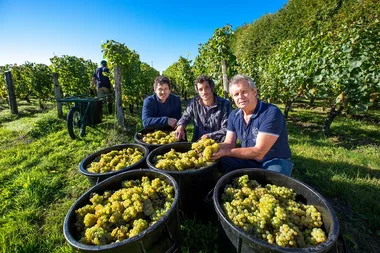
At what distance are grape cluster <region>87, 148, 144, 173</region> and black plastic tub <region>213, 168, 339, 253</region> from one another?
1.28 m

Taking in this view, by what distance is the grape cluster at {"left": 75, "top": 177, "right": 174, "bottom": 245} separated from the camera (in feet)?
4.61

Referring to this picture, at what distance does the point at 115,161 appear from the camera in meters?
2.44

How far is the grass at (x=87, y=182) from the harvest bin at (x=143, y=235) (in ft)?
2.00

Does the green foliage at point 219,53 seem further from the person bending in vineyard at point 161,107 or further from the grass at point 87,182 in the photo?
the grass at point 87,182

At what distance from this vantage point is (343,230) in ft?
7.33

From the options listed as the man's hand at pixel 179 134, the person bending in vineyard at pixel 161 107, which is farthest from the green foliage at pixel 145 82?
the man's hand at pixel 179 134

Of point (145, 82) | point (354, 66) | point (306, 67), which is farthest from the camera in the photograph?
point (145, 82)

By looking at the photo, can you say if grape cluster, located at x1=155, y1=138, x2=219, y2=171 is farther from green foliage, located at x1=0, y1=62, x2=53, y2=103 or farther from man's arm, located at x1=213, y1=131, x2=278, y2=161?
green foliage, located at x1=0, y1=62, x2=53, y2=103

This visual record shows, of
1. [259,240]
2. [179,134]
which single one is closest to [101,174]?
[179,134]

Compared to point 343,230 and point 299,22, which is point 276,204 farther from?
point 299,22

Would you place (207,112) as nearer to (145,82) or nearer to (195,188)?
(195,188)

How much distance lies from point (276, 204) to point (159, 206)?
1.03 metres

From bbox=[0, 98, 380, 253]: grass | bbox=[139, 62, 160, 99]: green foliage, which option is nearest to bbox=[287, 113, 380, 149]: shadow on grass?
bbox=[0, 98, 380, 253]: grass

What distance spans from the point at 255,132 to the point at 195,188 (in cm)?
106
